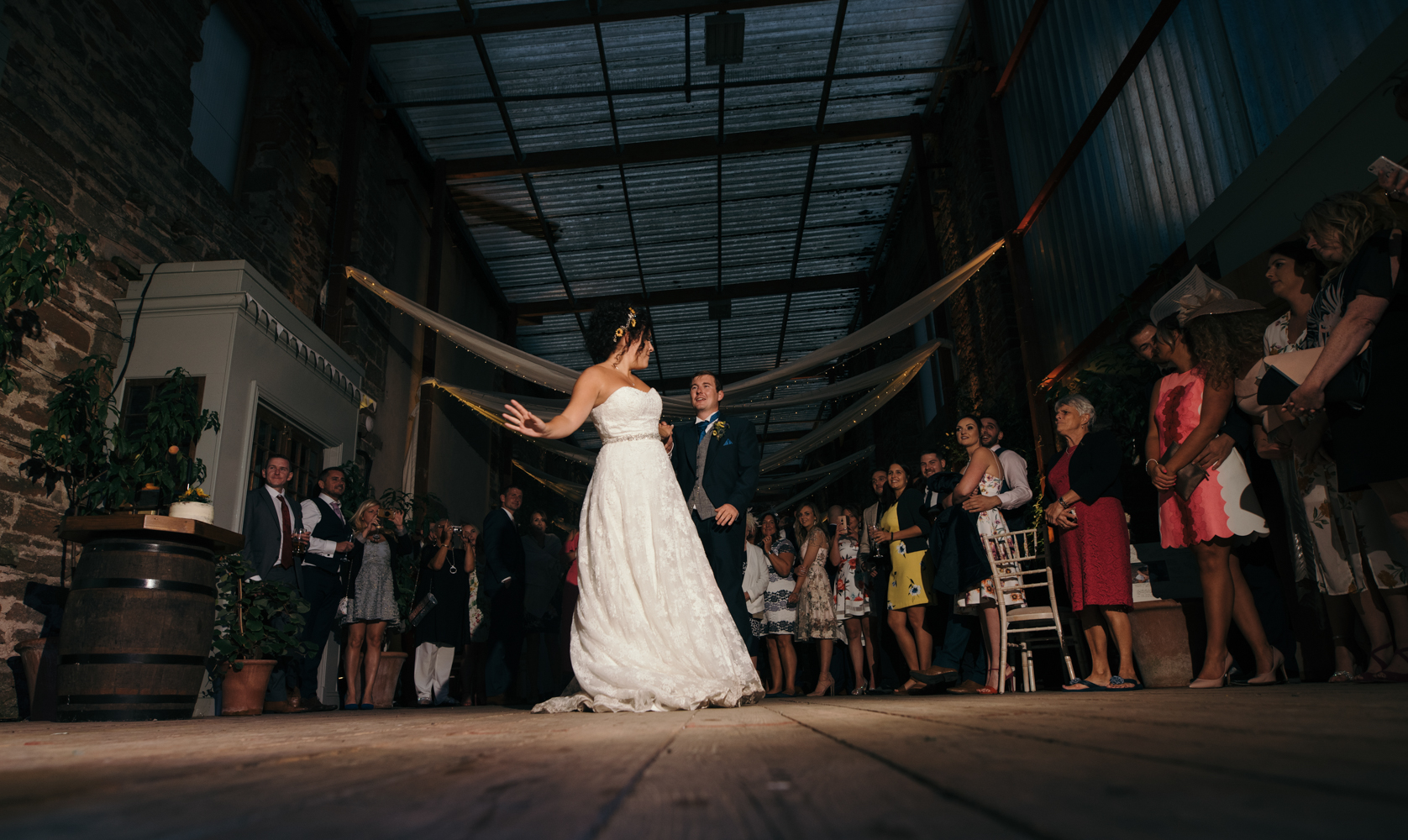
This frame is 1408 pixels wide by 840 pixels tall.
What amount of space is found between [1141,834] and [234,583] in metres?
4.61

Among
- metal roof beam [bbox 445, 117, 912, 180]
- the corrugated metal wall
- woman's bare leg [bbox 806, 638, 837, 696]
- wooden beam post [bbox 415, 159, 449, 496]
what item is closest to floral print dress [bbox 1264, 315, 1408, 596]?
the corrugated metal wall

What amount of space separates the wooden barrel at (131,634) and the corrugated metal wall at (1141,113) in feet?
17.8

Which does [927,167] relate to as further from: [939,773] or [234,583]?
[939,773]

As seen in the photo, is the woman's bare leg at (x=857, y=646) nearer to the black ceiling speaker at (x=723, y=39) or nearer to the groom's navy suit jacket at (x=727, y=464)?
the groom's navy suit jacket at (x=727, y=464)

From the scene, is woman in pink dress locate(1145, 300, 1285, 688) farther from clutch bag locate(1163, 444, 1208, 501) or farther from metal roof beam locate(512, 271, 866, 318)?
metal roof beam locate(512, 271, 866, 318)

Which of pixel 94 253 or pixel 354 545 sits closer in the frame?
pixel 94 253

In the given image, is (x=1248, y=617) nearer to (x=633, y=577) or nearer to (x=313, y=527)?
(x=633, y=577)

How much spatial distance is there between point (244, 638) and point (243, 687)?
0.84 ft

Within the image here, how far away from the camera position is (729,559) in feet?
11.8

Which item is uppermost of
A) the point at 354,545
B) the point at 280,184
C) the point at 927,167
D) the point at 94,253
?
the point at 927,167

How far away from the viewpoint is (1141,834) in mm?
385

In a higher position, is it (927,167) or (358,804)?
(927,167)

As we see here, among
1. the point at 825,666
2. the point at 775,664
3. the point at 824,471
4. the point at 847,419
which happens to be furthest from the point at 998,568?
the point at 824,471

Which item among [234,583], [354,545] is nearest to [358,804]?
[234,583]
